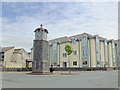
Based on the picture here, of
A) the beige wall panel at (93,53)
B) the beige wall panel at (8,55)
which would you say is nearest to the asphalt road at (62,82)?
the beige wall panel at (93,53)

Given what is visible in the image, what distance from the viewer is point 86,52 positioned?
39.9 meters

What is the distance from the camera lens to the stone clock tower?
23656mm

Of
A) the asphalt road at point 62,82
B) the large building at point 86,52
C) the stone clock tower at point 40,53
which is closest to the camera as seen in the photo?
the asphalt road at point 62,82

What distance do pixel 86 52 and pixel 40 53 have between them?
1976 centimetres

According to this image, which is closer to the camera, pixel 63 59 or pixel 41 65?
pixel 41 65

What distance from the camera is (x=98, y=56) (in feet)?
131

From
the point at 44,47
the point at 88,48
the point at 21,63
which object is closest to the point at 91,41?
the point at 88,48

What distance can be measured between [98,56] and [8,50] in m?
30.7

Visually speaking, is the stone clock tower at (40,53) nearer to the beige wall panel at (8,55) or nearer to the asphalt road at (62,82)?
the asphalt road at (62,82)

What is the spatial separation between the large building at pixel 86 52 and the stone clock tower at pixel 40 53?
1827cm

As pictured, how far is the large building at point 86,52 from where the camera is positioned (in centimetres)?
3909

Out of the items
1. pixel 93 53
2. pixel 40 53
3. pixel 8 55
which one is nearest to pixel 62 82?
pixel 40 53

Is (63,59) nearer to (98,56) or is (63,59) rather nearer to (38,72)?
(98,56)

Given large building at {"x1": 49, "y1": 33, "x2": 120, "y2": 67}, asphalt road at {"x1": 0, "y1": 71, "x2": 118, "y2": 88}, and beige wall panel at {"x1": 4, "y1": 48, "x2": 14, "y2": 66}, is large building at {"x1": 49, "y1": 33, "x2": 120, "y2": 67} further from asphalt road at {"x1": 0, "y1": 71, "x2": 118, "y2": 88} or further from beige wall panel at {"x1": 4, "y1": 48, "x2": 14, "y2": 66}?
asphalt road at {"x1": 0, "y1": 71, "x2": 118, "y2": 88}
